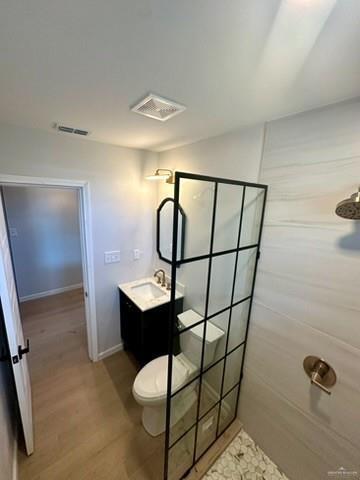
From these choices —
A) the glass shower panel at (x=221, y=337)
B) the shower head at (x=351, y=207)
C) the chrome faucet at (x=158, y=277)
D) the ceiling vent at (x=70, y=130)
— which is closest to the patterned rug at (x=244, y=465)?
the glass shower panel at (x=221, y=337)

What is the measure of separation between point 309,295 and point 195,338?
0.71 metres

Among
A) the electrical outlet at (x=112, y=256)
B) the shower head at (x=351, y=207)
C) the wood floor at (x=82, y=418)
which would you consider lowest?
the wood floor at (x=82, y=418)

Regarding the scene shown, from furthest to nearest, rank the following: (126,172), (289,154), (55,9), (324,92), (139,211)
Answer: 1. (139,211)
2. (126,172)
3. (289,154)
4. (324,92)
5. (55,9)

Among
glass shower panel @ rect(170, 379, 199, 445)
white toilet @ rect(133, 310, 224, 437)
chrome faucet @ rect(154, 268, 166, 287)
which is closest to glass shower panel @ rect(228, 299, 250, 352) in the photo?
white toilet @ rect(133, 310, 224, 437)

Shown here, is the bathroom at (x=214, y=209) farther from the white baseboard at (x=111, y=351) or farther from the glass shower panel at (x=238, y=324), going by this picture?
the white baseboard at (x=111, y=351)

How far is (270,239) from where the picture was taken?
133 centimetres

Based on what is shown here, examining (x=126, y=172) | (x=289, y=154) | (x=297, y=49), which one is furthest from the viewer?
(x=126, y=172)

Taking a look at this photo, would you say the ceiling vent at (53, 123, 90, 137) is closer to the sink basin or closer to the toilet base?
the sink basin

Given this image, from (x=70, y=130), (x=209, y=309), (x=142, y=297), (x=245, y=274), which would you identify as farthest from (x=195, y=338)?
(x=70, y=130)

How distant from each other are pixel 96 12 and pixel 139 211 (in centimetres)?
179

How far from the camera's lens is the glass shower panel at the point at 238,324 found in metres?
1.47

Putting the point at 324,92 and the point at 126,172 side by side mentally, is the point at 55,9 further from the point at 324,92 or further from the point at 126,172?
the point at 126,172

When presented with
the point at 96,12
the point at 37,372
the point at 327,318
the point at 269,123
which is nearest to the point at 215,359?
the point at 327,318

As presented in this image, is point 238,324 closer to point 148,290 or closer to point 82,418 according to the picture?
point 148,290
